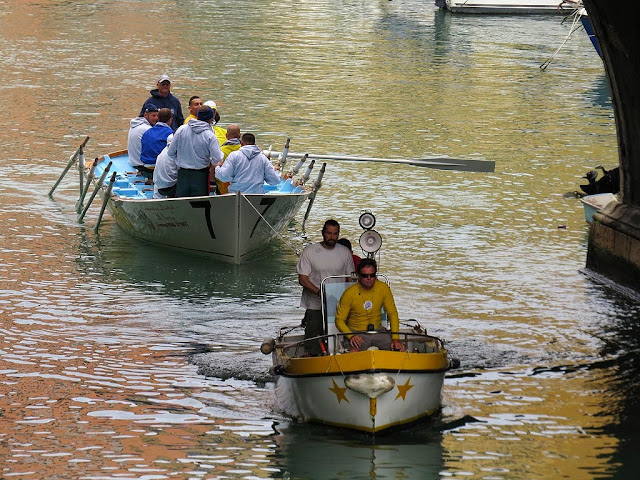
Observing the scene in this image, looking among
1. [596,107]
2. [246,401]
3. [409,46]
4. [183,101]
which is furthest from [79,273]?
[409,46]

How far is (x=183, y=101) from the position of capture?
35.4 meters

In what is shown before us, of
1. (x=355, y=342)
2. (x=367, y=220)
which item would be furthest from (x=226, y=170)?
(x=355, y=342)

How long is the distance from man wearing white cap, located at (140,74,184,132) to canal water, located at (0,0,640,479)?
2089 millimetres

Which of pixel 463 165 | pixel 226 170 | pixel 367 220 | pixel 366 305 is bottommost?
pixel 366 305

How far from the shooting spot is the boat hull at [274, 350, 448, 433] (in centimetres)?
1192

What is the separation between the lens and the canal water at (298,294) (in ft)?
40.8

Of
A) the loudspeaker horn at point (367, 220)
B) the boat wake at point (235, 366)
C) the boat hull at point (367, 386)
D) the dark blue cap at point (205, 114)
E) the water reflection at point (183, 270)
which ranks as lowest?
the boat wake at point (235, 366)

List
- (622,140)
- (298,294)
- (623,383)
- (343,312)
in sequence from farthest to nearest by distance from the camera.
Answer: (622,140), (298,294), (623,383), (343,312)

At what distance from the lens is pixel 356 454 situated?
39.8 ft

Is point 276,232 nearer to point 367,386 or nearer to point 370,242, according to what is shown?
point 370,242

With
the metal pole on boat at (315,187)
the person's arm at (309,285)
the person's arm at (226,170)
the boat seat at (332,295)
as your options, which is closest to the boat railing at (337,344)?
the boat seat at (332,295)

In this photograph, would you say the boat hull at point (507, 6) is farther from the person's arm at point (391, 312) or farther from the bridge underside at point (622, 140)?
the person's arm at point (391, 312)

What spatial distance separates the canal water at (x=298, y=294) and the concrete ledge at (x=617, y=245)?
405 millimetres

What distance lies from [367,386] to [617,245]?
27.0 feet
